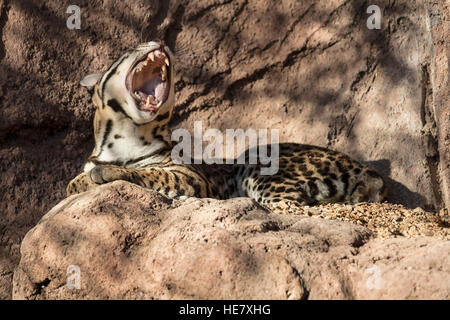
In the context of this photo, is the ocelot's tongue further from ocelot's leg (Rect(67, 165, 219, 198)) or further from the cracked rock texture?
the cracked rock texture

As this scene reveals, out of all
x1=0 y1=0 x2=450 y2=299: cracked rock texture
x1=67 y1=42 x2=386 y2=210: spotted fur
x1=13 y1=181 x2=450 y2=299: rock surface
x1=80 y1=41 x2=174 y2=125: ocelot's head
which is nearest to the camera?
x1=13 y1=181 x2=450 y2=299: rock surface

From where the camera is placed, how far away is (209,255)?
14.2 ft

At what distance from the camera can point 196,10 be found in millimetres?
8367

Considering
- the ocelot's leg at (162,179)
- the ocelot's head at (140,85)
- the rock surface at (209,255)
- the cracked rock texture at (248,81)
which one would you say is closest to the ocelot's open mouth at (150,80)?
the ocelot's head at (140,85)

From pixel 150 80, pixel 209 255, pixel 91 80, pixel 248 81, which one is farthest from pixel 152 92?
pixel 209 255

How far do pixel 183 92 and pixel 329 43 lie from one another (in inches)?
68.0

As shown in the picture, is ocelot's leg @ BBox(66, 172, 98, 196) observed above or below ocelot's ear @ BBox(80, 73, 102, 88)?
below

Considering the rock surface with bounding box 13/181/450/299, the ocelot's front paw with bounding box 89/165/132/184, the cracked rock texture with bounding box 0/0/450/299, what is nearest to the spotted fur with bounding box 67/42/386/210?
the ocelot's front paw with bounding box 89/165/132/184

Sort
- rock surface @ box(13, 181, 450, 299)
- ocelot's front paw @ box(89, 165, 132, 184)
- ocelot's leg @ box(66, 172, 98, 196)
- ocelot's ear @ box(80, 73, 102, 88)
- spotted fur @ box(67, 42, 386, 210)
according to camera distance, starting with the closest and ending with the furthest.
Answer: rock surface @ box(13, 181, 450, 299) → ocelot's front paw @ box(89, 165, 132, 184) → ocelot's leg @ box(66, 172, 98, 196) → spotted fur @ box(67, 42, 386, 210) → ocelot's ear @ box(80, 73, 102, 88)

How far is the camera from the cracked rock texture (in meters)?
7.68

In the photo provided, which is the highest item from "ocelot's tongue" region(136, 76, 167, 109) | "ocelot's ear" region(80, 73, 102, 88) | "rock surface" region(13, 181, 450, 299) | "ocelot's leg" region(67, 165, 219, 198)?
"ocelot's ear" region(80, 73, 102, 88)

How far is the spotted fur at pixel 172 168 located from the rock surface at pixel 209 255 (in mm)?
1350

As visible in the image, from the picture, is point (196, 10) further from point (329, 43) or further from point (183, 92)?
point (329, 43)

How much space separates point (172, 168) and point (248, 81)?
6.30ft
